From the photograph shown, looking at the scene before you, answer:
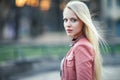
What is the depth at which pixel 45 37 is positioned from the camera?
46.3 m

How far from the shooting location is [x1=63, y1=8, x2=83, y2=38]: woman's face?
391 cm

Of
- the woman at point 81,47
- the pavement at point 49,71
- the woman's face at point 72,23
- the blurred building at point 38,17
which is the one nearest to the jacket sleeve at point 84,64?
the woman at point 81,47

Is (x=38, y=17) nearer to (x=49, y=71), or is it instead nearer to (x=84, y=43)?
(x=49, y=71)

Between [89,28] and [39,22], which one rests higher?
[89,28]

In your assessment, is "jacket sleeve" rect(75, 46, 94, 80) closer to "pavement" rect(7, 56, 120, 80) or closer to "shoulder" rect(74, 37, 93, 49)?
"shoulder" rect(74, 37, 93, 49)

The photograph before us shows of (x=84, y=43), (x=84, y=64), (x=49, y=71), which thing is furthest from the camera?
(x=49, y=71)

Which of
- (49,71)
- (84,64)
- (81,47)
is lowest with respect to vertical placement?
(49,71)

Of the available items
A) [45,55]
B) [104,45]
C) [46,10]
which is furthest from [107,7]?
[104,45]

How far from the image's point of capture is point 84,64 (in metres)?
3.74

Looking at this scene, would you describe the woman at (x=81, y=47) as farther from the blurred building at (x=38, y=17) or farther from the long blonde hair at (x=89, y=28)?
the blurred building at (x=38, y=17)

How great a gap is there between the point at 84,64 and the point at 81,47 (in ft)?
0.50

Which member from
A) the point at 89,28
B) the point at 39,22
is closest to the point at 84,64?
the point at 89,28

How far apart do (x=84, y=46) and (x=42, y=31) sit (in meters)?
44.0

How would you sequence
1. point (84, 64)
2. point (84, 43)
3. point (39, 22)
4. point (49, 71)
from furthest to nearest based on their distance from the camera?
1. point (39, 22)
2. point (49, 71)
3. point (84, 43)
4. point (84, 64)
